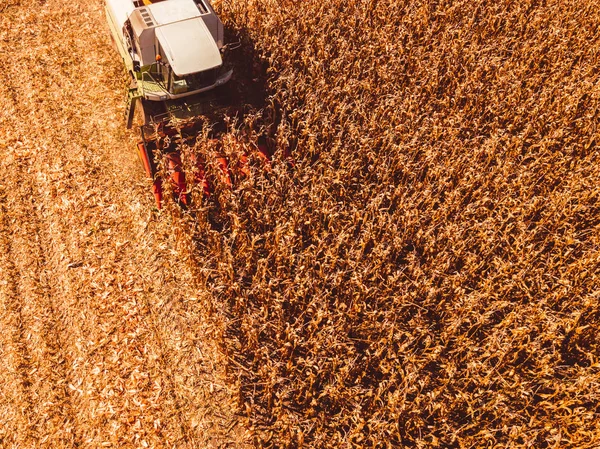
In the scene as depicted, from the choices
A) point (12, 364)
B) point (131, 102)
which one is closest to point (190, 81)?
point (131, 102)

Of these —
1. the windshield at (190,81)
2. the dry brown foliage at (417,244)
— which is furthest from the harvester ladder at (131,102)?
the dry brown foliage at (417,244)

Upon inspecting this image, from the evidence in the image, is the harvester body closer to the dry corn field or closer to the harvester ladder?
the harvester ladder

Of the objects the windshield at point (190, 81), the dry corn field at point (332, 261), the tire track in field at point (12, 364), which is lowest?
the tire track in field at point (12, 364)

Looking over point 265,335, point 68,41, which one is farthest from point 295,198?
point 68,41

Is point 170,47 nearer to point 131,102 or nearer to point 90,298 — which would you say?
point 131,102

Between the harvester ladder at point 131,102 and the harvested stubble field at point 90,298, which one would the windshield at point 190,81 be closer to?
the harvester ladder at point 131,102

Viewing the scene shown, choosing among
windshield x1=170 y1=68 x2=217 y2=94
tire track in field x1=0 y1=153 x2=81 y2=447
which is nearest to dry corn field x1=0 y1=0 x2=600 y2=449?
tire track in field x1=0 y1=153 x2=81 y2=447

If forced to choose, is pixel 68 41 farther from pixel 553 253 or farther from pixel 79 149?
pixel 553 253
